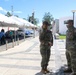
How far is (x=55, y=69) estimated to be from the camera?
1002cm

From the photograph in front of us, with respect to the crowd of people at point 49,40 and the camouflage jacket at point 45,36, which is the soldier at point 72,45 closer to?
the crowd of people at point 49,40

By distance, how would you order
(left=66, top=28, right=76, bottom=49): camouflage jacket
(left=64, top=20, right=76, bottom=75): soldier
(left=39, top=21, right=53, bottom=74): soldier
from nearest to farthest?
(left=64, top=20, right=76, bottom=75): soldier, (left=66, top=28, right=76, bottom=49): camouflage jacket, (left=39, top=21, right=53, bottom=74): soldier

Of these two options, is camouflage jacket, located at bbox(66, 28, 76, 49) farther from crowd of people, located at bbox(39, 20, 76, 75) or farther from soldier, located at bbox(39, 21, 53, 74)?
soldier, located at bbox(39, 21, 53, 74)

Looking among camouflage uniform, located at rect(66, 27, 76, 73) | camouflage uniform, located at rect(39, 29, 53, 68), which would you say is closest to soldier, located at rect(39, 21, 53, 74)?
camouflage uniform, located at rect(39, 29, 53, 68)

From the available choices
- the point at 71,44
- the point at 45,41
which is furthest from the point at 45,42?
the point at 71,44

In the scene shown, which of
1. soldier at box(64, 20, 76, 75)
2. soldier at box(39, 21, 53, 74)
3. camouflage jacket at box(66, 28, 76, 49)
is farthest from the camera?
soldier at box(39, 21, 53, 74)

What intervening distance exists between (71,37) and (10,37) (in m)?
23.8

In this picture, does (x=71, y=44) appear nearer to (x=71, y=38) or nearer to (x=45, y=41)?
(x=71, y=38)

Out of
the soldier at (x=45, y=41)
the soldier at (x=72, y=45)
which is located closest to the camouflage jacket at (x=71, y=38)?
the soldier at (x=72, y=45)

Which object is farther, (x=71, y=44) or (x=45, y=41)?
(x=45, y=41)

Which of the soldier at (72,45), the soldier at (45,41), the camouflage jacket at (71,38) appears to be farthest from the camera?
the soldier at (45,41)

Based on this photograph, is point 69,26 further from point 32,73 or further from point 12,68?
point 12,68

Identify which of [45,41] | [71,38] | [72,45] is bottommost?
[72,45]

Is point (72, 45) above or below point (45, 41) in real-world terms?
below
